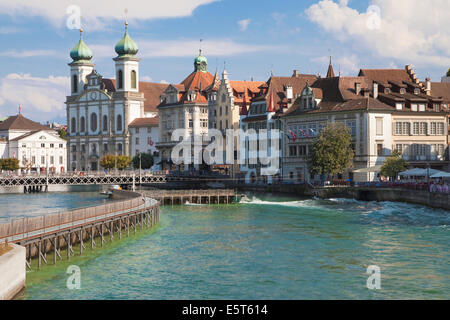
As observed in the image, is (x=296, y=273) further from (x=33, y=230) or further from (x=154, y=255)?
(x=33, y=230)

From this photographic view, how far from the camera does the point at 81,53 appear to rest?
173 m

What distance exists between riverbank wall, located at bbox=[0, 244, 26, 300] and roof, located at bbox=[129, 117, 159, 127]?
124 m

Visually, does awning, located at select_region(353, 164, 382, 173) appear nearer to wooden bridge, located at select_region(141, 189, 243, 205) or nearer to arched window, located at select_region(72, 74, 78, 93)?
wooden bridge, located at select_region(141, 189, 243, 205)

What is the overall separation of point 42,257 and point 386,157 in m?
56.9

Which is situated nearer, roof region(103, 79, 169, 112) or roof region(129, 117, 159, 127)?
roof region(129, 117, 159, 127)

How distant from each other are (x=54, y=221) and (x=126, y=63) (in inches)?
4805

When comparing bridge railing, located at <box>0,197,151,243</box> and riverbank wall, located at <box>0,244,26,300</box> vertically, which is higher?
bridge railing, located at <box>0,197,151,243</box>

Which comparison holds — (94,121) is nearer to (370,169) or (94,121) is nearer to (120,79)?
(120,79)

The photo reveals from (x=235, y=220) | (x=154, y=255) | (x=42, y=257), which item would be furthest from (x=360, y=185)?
(x=42, y=257)

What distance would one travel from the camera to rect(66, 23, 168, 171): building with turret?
16312cm

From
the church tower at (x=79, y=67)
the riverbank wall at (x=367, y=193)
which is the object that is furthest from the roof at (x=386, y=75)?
the church tower at (x=79, y=67)

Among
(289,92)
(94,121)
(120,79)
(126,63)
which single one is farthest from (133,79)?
(289,92)

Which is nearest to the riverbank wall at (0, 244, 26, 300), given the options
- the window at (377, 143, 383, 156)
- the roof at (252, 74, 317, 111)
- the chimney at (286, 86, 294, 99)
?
the window at (377, 143, 383, 156)

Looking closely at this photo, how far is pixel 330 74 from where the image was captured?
13025 cm
